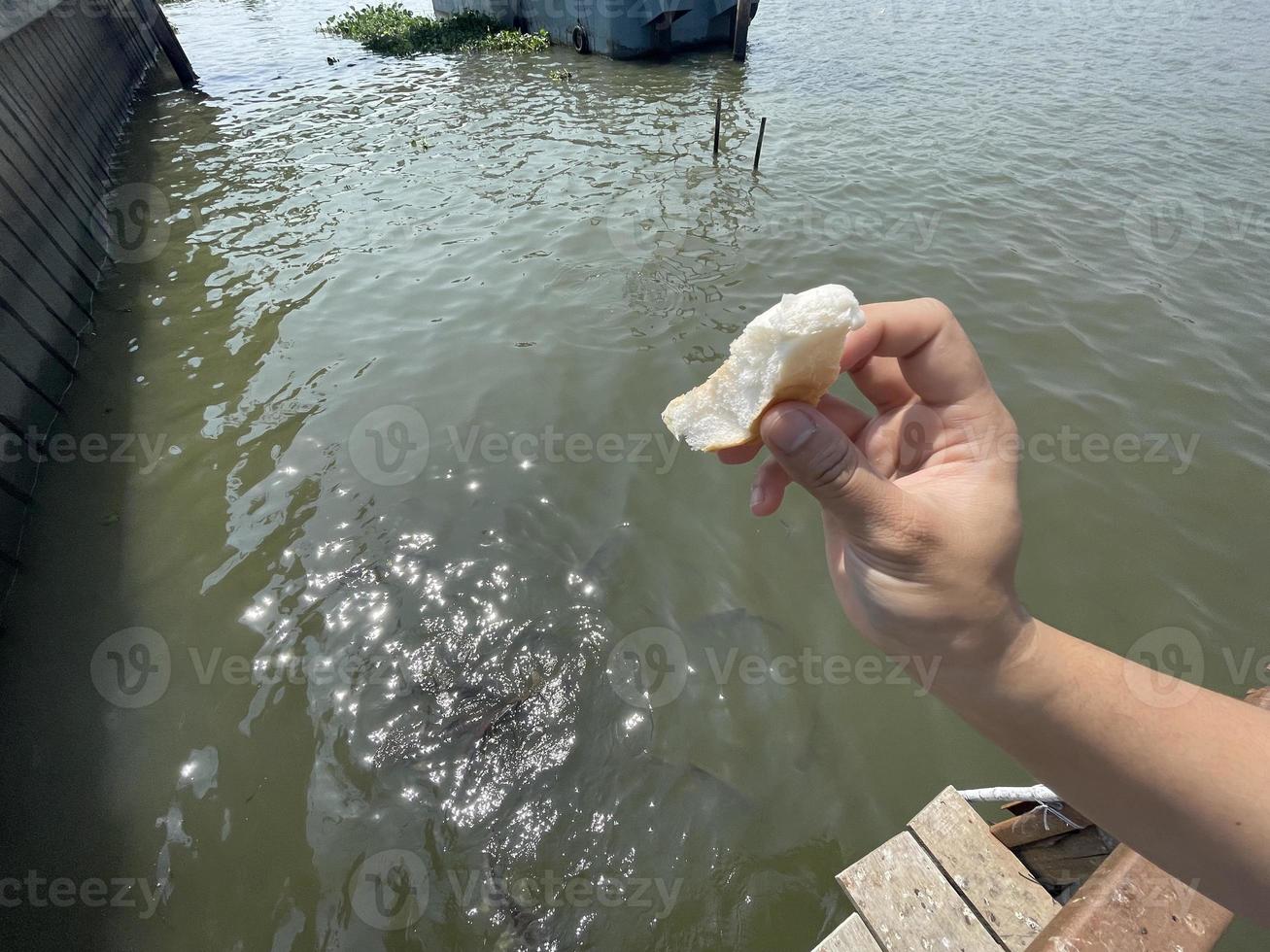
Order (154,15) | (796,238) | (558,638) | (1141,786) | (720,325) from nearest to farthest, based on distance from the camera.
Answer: (1141,786) → (558,638) → (720,325) → (796,238) → (154,15)

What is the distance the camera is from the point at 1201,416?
6.59 meters

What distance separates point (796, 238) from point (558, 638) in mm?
8459

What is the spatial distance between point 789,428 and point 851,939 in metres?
2.73

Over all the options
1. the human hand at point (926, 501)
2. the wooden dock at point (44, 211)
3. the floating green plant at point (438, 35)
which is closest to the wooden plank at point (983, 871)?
the human hand at point (926, 501)

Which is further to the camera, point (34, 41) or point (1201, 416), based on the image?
point (34, 41)

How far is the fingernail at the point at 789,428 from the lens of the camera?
1838 mm

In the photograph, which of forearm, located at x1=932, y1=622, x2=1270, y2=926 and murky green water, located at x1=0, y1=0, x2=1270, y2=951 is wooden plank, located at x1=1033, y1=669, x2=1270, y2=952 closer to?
forearm, located at x1=932, y1=622, x2=1270, y2=926

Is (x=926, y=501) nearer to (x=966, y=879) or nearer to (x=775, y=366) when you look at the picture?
(x=775, y=366)

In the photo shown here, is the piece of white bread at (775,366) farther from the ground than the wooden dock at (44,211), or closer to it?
farther from the ground

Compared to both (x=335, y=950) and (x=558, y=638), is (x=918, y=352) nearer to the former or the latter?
(x=558, y=638)

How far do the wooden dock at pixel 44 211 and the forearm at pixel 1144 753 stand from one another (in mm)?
7672

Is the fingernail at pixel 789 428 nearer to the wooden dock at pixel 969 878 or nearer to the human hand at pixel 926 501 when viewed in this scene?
the human hand at pixel 926 501

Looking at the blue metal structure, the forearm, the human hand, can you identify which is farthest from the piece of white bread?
the blue metal structure

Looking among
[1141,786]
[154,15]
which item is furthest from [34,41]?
[1141,786]
